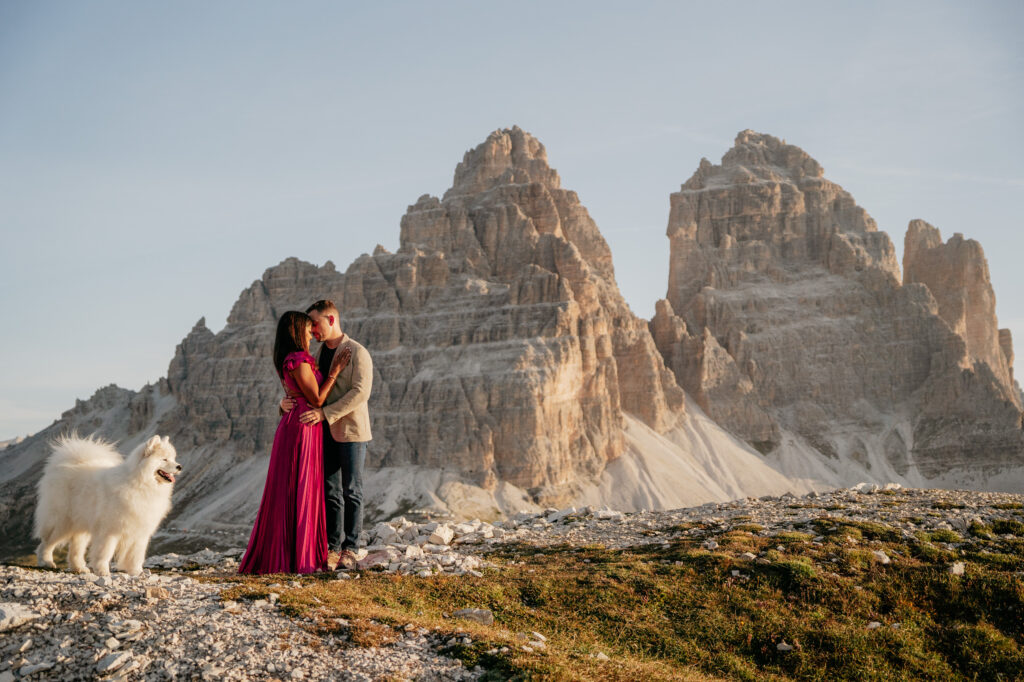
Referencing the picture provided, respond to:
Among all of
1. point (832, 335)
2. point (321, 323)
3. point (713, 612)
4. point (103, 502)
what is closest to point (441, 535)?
point (321, 323)

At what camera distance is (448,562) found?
1684 centimetres

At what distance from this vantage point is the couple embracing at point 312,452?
15141 millimetres

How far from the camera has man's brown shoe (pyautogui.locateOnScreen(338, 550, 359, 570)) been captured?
51.5 feet

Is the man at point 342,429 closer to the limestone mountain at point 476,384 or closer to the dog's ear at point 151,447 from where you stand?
the dog's ear at point 151,447

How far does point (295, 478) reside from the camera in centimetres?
1526

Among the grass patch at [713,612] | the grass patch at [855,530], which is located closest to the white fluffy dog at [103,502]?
the grass patch at [713,612]

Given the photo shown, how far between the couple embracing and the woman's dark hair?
2cm

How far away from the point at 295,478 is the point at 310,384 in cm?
192

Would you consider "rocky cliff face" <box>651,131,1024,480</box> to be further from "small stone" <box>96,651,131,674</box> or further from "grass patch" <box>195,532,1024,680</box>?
"small stone" <box>96,651,131,674</box>

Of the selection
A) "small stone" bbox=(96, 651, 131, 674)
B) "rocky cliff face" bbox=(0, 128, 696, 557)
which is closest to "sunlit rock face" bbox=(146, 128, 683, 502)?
"rocky cliff face" bbox=(0, 128, 696, 557)

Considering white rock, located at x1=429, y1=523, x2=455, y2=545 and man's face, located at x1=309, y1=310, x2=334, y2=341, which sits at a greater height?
man's face, located at x1=309, y1=310, x2=334, y2=341

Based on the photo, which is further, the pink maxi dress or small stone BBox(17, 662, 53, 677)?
the pink maxi dress

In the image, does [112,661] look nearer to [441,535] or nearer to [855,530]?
[441,535]

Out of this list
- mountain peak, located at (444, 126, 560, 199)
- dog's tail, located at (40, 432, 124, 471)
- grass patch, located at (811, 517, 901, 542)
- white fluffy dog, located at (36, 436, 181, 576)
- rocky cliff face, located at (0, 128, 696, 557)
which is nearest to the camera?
white fluffy dog, located at (36, 436, 181, 576)
